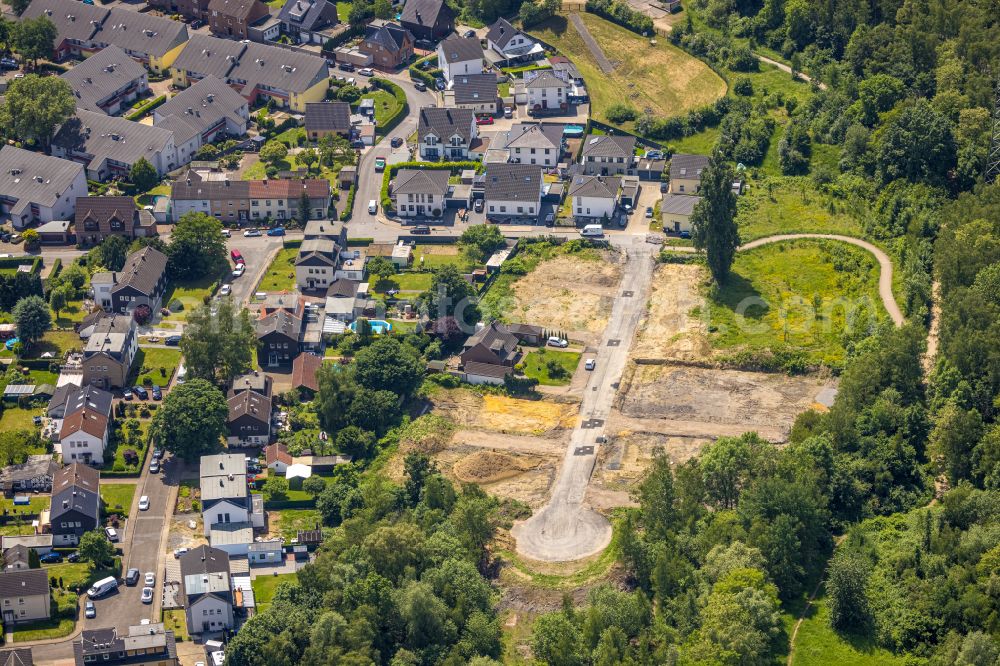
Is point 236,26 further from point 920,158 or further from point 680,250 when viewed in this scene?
point 920,158

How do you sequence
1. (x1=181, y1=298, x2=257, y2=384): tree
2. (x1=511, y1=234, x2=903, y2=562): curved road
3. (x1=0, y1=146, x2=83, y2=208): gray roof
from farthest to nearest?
(x1=0, y1=146, x2=83, y2=208): gray roof < (x1=181, y1=298, x2=257, y2=384): tree < (x1=511, y1=234, x2=903, y2=562): curved road

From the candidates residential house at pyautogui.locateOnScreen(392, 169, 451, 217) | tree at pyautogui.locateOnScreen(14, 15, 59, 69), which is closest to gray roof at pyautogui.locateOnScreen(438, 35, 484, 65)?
residential house at pyautogui.locateOnScreen(392, 169, 451, 217)

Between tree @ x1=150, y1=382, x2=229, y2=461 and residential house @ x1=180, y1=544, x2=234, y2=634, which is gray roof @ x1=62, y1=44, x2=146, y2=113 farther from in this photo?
residential house @ x1=180, y1=544, x2=234, y2=634

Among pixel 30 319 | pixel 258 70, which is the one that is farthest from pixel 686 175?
pixel 30 319

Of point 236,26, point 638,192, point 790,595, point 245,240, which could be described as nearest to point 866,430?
point 790,595

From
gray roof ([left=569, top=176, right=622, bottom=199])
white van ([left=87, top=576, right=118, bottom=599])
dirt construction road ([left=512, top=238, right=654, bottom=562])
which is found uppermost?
gray roof ([left=569, top=176, right=622, bottom=199])

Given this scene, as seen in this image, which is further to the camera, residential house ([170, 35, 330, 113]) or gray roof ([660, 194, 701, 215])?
residential house ([170, 35, 330, 113])

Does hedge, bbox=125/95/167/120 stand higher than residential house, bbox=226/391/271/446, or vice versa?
residential house, bbox=226/391/271/446
